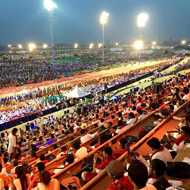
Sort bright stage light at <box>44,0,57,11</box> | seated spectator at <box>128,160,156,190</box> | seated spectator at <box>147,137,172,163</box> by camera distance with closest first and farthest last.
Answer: seated spectator at <box>128,160,156,190</box>, seated spectator at <box>147,137,172,163</box>, bright stage light at <box>44,0,57,11</box>

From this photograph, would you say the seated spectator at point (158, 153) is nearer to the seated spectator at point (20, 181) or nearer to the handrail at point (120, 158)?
the handrail at point (120, 158)

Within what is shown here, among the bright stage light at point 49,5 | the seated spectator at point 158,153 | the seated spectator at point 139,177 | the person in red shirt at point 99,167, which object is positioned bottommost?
the person in red shirt at point 99,167

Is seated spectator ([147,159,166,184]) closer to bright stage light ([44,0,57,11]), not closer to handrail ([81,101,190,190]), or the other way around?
handrail ([81,101,190,190])

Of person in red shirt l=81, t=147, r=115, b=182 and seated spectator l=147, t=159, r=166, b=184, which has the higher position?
seated spectator l=147, t=159, r=166, b=184

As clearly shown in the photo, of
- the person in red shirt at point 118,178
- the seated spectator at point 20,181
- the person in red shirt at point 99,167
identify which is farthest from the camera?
the seated spectator at point 20,181

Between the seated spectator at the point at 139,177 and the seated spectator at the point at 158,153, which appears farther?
the seated spectator at the point at 158,153

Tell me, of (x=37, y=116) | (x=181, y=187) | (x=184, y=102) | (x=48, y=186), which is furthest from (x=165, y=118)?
(x=37, y=116)

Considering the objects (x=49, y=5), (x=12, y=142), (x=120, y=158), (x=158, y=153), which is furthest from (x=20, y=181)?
(x=49, y=5)

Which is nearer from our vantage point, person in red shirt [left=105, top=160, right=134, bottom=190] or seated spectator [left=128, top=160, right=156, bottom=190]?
seated spectator [left=128, top=160, right=156, bottom=190]

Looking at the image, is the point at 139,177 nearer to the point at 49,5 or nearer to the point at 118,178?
the point at 118,178

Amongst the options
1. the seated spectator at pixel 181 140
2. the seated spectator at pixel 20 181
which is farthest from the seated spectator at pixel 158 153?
the seated spectator at pixel 20 181

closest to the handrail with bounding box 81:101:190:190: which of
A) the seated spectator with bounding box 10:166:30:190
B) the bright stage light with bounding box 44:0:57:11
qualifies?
the seated spectator with bounding box 10:166:30:190

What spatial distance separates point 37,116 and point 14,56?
247 feet

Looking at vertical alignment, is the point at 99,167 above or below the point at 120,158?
below
